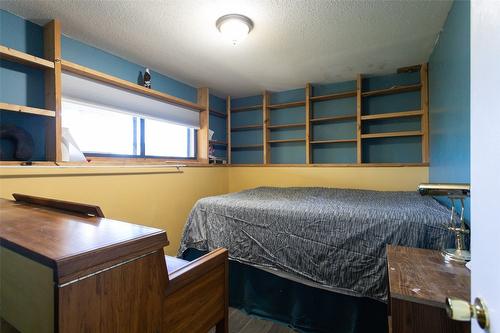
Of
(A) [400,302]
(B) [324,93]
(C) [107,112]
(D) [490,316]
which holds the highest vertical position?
(B) [324,93]

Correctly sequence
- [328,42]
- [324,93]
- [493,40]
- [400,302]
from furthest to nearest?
1. [324,93]
2. [328,42]
3. [400,302]
4. [493,40]

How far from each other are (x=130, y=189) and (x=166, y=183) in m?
0.46

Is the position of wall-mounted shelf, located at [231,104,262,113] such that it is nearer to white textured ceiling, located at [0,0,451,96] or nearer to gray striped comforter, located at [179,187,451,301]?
white textured ceiling, located at [0,0,451,96]

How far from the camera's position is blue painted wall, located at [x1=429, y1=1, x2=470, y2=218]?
1.40 meters

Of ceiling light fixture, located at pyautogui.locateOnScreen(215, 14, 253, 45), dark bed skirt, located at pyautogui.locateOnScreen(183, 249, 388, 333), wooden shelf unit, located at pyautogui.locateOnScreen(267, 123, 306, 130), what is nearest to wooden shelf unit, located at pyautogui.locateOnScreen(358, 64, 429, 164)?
wooden shelf unit, located at pyautogui.locateOnScreen(267, 123, 306, 130)

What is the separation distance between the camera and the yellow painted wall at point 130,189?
5.28ft

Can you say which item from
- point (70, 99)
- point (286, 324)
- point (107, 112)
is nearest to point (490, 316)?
point (286, 324)

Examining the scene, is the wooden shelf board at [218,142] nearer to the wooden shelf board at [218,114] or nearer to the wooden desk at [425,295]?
the wooden shelf board at [218,114]

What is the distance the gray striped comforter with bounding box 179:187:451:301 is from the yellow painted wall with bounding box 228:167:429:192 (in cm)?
126

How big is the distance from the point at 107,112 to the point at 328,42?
7.35 ft

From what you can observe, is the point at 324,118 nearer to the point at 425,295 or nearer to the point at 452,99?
the point at 452,99

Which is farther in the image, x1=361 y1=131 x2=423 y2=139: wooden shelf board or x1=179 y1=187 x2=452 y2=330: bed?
x1=361 y1=131 x2=423 y2=139: wooden shelf board

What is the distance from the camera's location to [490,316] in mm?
398

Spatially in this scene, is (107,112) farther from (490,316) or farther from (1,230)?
(490,316)
